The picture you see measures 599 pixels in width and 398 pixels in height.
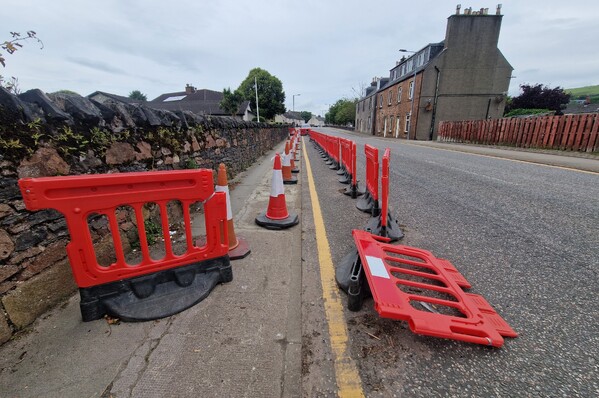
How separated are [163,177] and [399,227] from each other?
2897 mm

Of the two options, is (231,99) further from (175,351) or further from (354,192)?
(175,351)

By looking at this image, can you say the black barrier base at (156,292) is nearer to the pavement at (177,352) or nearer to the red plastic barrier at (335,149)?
the pavement at (177,352)

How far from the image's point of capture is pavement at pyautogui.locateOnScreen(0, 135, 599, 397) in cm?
147

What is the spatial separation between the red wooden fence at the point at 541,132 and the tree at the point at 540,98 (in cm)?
2221

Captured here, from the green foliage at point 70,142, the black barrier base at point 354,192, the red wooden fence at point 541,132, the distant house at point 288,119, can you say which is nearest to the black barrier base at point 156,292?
the green foliage at point 70,142

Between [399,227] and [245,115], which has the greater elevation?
[245,115]

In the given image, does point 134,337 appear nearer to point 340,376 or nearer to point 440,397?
point 340,376

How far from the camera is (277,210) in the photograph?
389 cm

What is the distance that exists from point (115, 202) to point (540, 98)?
45.3 m

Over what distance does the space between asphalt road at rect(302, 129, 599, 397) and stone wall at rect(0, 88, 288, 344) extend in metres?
2.00

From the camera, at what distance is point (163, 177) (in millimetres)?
2096

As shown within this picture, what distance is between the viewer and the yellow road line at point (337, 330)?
1.47 metres

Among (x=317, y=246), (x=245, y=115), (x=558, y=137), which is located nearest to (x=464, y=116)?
(x=558, y=137)

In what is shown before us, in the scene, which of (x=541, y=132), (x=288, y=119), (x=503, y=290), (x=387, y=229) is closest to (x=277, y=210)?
(x=387, y=229)
